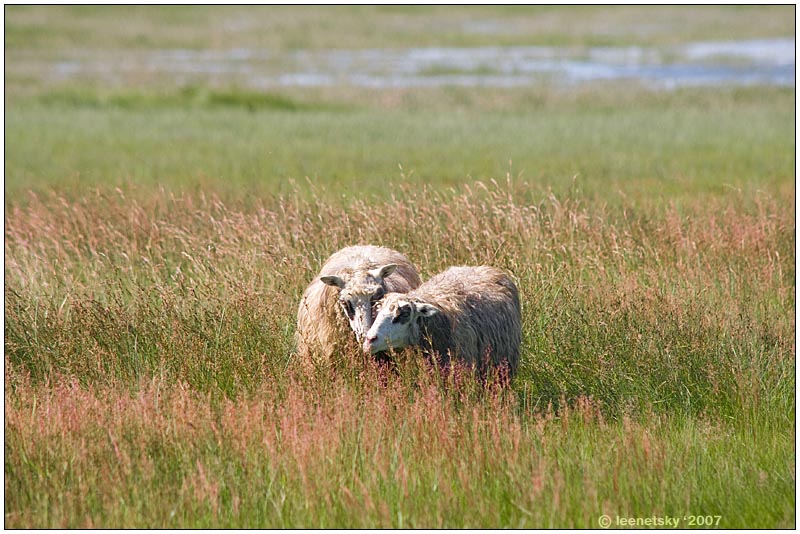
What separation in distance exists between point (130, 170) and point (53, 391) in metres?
11.9

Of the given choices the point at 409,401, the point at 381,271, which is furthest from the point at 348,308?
the point at 409,401

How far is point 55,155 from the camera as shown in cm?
1909

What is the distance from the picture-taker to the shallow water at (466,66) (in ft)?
133

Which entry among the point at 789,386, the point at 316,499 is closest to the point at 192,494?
the point at 316,499

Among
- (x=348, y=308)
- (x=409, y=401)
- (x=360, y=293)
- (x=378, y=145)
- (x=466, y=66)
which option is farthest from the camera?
(x=466, y=66)

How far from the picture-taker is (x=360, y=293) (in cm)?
625

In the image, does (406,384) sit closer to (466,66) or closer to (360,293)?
(360,293)

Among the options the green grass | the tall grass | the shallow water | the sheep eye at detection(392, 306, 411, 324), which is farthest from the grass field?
A: the shallow water

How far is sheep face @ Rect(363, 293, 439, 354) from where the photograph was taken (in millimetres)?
5809

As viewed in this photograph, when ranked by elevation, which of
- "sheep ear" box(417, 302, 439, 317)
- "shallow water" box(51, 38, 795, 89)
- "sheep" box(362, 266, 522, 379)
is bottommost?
"shallow water" box(51, 38, 795, 89)

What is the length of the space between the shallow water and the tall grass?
29.6 m

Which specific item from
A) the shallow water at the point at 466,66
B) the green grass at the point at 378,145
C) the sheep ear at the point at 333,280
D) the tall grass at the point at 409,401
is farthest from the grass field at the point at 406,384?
the shallow water at the point at 466,66

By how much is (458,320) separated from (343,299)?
0.79m

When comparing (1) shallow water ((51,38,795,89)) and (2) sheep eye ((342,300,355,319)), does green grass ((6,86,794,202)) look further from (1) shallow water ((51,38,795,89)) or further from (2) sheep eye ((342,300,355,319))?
(1) shallow water ((51,38,795,89))
